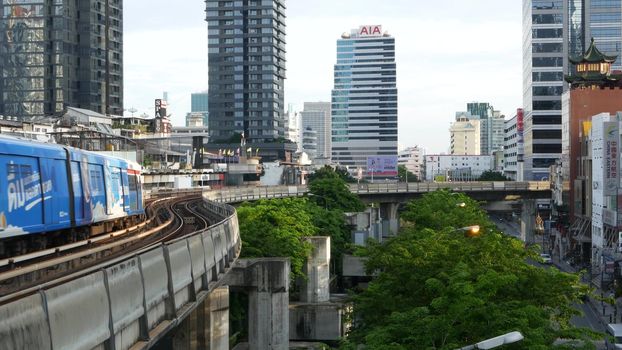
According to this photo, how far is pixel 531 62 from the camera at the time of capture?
158125mm

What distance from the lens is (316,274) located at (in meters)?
56.4

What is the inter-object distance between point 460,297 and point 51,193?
42.2ft

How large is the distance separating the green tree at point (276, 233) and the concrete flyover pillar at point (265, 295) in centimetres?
894

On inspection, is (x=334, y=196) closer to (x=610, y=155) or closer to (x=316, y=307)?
(x=610, y=155)

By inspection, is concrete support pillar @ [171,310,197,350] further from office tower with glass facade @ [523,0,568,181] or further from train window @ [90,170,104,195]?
office tower with glass facade @ [523,0,568,181]

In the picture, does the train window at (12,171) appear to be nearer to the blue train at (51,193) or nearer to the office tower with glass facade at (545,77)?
the blue train at (51,193)

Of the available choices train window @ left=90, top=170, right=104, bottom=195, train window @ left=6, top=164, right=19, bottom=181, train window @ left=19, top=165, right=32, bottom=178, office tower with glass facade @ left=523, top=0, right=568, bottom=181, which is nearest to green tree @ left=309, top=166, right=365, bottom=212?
train window @ left=90, top=170, right=104, bottom=195

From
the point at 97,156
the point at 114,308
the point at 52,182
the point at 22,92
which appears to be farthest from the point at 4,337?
the point at 22,92

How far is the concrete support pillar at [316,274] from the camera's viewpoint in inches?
2205

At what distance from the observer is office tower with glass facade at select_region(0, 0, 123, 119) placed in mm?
149500

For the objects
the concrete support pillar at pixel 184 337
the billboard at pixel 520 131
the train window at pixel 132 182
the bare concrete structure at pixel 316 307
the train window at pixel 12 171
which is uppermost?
the billboard at pixel 520 131

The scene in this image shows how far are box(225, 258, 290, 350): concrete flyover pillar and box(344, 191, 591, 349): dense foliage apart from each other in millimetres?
3574

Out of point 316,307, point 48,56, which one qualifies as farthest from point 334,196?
point 48,56

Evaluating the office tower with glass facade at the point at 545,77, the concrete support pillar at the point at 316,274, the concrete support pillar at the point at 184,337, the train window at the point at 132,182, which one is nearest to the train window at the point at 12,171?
the concrete support pillar at the point at 184,337
